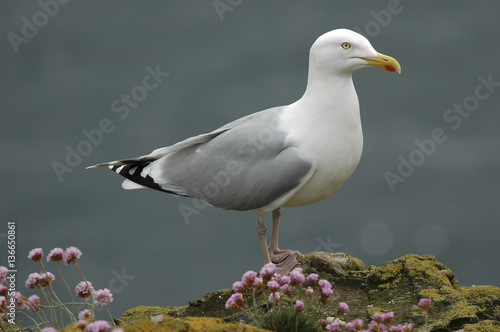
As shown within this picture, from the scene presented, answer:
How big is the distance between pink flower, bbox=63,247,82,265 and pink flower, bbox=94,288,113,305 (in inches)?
13.3

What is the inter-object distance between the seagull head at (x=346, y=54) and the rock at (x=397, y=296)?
6.59 feet

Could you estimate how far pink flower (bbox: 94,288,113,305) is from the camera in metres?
5.43

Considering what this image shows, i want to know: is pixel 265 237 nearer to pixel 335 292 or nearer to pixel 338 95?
pixel 335 292

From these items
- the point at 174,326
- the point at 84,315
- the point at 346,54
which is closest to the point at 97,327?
the point at 174,326

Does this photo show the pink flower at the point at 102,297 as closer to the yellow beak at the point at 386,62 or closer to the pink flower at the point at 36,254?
the pink flower at the point at 36,254

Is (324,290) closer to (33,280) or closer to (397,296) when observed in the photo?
(397,296)

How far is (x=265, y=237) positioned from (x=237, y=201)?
1.99 ft

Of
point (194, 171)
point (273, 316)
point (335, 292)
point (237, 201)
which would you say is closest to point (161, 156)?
point (194, 171)

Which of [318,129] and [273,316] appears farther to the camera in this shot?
[318,129]

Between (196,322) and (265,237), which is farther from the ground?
(265,237)

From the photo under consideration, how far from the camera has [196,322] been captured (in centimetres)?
471

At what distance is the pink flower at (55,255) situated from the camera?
5.31 m

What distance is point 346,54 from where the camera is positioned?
673 centimetres

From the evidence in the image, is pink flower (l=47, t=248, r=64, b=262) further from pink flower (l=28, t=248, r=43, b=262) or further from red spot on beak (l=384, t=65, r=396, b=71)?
red spot on beak (l=384, t=65, r=396, b=71)
